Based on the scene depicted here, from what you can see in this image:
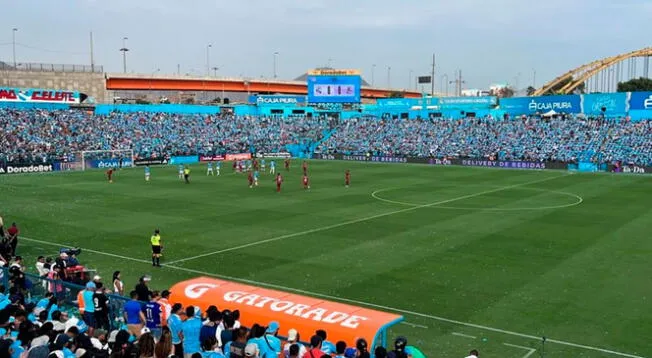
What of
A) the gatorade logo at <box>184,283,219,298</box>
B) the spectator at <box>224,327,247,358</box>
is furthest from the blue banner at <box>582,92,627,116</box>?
the spectator at <box>224,327,247,358</box>

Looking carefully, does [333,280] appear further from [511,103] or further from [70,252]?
[511,103]

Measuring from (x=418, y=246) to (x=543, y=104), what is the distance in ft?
195

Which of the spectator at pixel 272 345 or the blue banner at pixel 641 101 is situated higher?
the blue banner at pixel 641 101

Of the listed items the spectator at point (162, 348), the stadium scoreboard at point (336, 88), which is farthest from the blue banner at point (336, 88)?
the spectator at point (162, 348)

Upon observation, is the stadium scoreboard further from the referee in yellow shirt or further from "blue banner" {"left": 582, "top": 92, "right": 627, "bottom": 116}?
the referee in yellow shirt

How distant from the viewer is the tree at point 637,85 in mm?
129000

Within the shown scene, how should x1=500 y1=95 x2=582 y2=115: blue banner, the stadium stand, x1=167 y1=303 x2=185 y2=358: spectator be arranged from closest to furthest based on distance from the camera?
x1=167 y1=303 x2=185 y2=358: spectator → the stadium stand → x1=500 y1=95 x2=582 y2=115: blue banner

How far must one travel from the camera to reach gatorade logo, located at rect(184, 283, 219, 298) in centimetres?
1448

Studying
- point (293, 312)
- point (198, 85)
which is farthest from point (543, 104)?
point (293, 312)

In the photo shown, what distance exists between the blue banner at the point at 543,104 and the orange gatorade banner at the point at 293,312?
7061 cm

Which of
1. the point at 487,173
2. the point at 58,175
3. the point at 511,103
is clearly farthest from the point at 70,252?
the point at 511,103

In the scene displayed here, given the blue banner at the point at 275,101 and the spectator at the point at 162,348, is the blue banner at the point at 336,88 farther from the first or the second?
the spectator at the point at 162,348

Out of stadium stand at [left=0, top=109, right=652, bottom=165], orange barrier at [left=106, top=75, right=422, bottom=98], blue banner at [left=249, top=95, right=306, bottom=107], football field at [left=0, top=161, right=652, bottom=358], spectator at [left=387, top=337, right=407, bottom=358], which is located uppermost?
orange barrier at [left=106, top=75, right=422, bottom=98]

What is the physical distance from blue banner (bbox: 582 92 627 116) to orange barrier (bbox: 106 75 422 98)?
74.4 m
